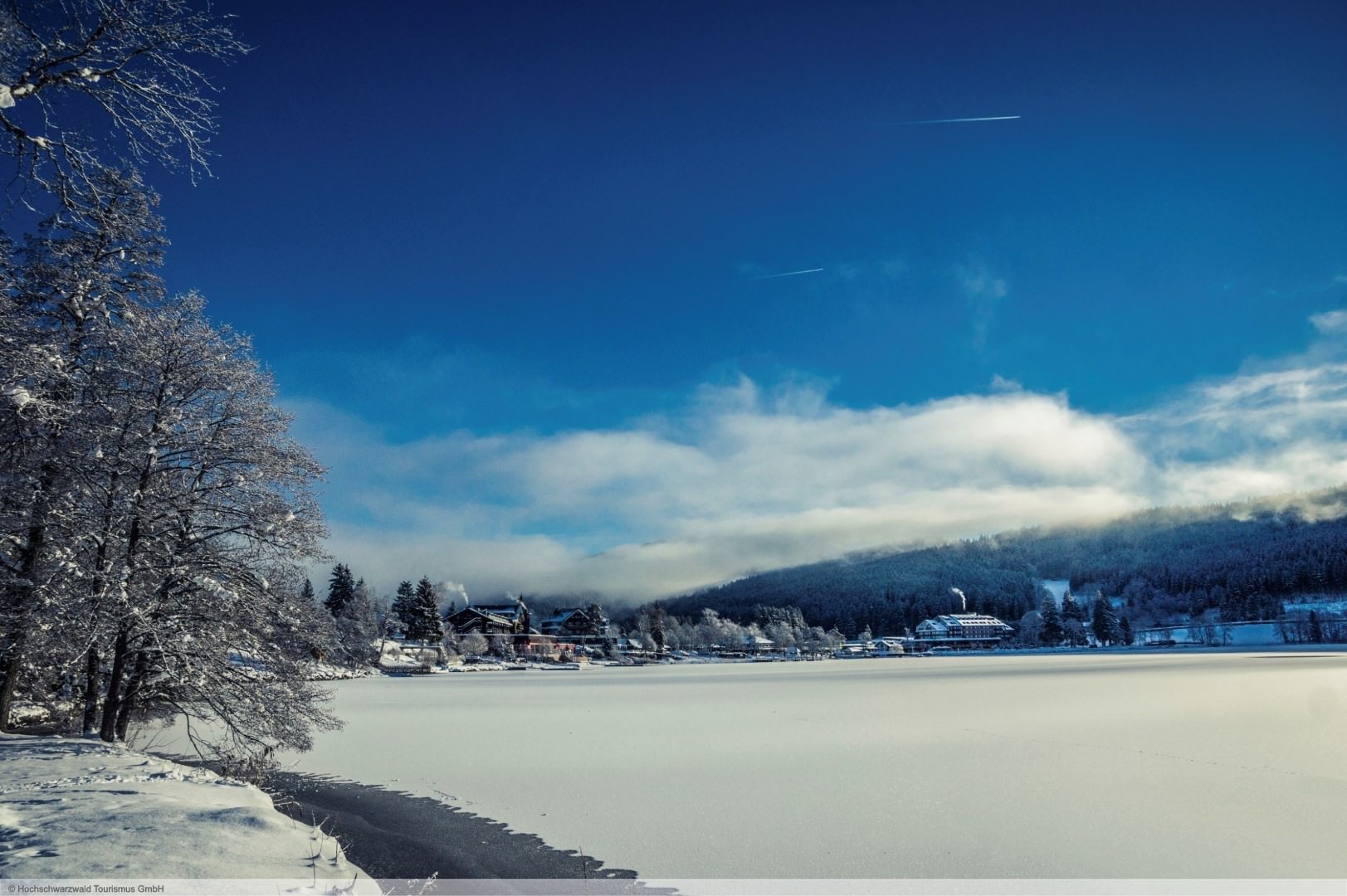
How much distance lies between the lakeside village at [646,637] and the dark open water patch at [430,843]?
265ft

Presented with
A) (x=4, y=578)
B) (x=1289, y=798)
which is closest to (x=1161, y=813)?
(x=1289, y=798)

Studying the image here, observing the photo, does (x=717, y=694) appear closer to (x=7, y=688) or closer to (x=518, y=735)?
(x=518, y=735)

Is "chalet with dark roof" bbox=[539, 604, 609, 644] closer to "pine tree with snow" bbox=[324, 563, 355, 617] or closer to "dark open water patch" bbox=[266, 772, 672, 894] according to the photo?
"pine tree with snow" bbox=[324, 563, 355, 617]

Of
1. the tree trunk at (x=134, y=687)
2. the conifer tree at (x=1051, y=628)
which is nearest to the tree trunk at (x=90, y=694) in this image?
the tree trunk at (x=134, y=687)

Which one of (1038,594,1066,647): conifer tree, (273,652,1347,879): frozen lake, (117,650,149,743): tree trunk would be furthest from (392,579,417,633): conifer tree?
(1038,594,1066,647): conifer tree

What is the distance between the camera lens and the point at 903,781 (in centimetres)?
1645

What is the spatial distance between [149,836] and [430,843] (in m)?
5.67

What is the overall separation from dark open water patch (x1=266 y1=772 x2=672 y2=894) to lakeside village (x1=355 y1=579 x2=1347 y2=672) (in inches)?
3176

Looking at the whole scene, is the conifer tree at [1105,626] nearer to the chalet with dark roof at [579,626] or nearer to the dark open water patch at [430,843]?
the chalet with dark roof at [579,626]

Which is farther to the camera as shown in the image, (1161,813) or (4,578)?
(4,578)

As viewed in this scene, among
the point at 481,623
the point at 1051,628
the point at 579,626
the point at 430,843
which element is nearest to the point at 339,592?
the point at 481,623

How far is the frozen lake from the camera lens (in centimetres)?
1103

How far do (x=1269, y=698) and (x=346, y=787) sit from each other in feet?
129

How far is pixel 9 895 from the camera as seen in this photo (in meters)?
6.30
